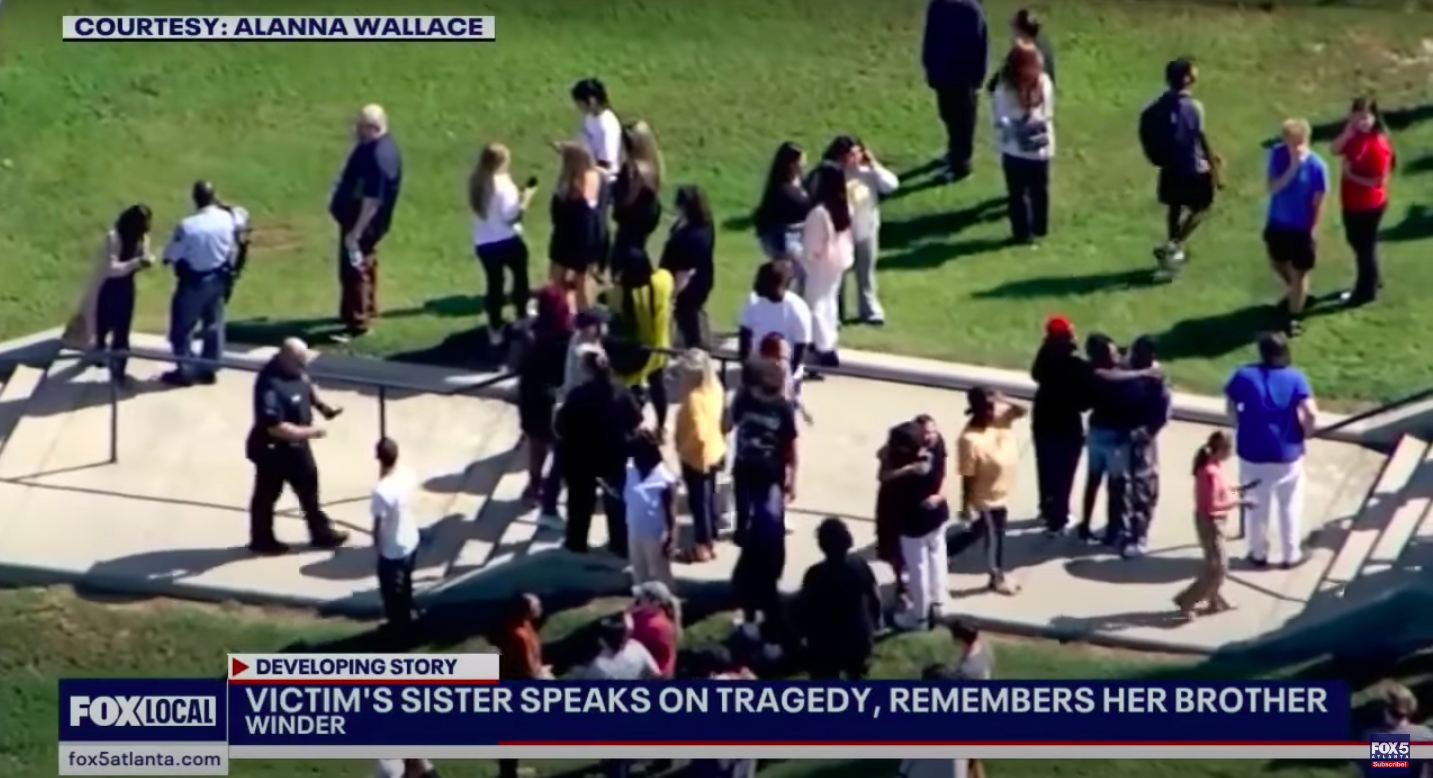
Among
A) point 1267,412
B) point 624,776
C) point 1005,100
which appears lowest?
point 624,776

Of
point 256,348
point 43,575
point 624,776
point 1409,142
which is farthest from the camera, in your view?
point 1409,142

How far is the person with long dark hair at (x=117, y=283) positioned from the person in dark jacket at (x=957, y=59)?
5.89 metres

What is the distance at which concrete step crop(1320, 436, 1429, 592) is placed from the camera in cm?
2739

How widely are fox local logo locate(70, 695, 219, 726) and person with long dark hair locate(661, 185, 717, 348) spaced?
13.4 ft

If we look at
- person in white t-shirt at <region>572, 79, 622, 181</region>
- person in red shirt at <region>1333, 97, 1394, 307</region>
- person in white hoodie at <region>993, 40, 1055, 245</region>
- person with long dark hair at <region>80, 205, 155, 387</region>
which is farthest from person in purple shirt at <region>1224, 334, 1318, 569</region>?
person with long dark hair at <region>80, 205, 155, 387</region>

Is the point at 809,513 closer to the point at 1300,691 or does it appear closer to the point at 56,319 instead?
the point at 1300,691

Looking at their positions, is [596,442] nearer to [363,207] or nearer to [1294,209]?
[363,207]

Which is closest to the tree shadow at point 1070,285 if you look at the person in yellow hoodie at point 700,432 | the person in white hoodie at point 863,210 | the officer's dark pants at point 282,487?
the person in white hoodie at point 863,210

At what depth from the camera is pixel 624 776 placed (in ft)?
85.2

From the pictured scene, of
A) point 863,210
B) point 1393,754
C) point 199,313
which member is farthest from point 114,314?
point 1393,754

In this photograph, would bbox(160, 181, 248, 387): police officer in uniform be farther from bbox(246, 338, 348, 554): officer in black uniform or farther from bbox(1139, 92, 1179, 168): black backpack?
bbox(1139, 92, 1179, 168): black backpack

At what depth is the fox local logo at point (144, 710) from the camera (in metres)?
26.4

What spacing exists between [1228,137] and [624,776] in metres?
8.83

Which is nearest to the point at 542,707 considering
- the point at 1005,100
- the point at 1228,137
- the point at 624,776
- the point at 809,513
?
the point at 624,776
